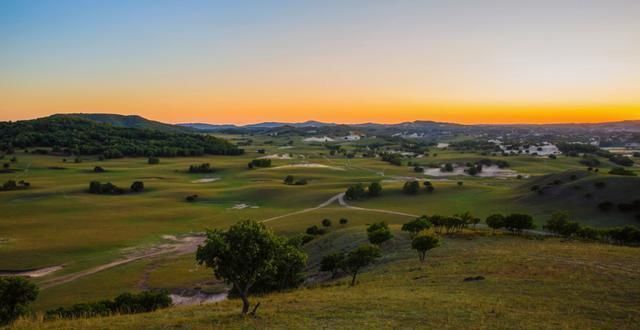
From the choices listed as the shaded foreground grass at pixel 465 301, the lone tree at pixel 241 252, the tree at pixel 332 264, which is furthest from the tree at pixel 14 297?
the tree at pixel 332 264

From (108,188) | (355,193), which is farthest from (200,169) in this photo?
(355,193)

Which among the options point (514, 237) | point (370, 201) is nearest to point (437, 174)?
point (370, 201)

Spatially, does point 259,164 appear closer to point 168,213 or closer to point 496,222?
point 168,213

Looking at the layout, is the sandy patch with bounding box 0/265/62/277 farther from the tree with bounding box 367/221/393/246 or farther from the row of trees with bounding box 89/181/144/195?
the row of trees with bounding box 89/181/144/195

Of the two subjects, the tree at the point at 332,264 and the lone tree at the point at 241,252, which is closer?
the lone tree at the point at 241,252

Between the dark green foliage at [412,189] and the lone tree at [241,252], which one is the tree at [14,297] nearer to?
the lone tree at [241,252]

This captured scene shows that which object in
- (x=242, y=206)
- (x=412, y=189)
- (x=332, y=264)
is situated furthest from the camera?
(x=412, y=189)

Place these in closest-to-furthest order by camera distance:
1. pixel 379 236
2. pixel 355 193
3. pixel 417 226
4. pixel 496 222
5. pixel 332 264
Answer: pixel 332 264
pixel 379 236
pixel 417 226
pixel 496 222
pixel 355 193
